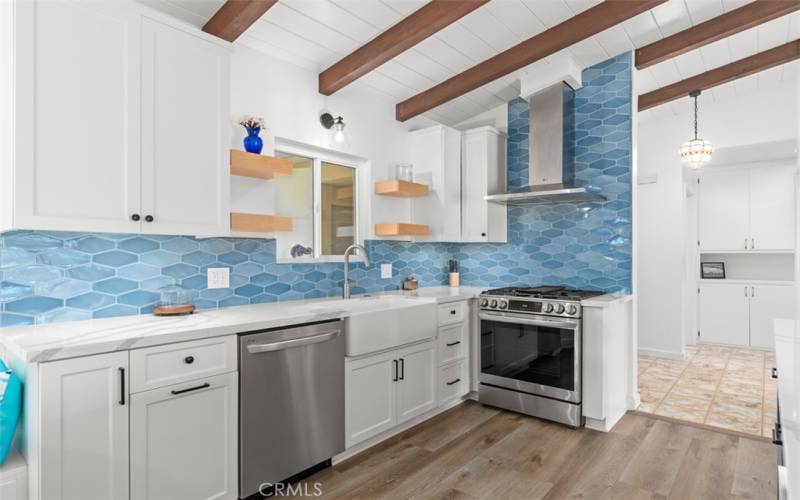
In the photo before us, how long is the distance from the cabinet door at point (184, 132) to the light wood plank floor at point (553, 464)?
1595 mm

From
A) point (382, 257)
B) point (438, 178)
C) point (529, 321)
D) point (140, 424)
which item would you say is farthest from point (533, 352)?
point (140, 424)

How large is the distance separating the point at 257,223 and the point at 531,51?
2.35 m

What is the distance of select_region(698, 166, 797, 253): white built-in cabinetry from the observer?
548cm

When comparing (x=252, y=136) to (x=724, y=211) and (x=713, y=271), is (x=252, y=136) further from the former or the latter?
(x=713, y=271)

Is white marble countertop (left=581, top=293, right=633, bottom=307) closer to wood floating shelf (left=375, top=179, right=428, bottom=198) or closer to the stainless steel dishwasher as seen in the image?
wood floating shelf (left=375, top=179, right=428, bottom=198)

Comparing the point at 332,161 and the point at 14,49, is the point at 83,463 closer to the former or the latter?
the point at 14,49

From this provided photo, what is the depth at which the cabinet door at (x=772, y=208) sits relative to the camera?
5434mm

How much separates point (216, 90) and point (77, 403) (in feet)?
5.26

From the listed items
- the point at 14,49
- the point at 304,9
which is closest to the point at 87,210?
the point at 14,49

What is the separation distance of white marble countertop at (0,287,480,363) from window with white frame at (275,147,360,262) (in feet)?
2.05

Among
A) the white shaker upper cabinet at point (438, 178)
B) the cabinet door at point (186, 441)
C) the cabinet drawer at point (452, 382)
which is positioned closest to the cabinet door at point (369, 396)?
the cabinet drawer at point (452, 382)

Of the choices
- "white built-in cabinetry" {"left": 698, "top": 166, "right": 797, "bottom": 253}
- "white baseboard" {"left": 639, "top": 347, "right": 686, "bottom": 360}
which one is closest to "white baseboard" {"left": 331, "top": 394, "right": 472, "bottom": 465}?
"white baseboard" {"left": 639, "top": 347, "right": 686, "bottom": 360}

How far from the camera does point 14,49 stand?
5.65 feet

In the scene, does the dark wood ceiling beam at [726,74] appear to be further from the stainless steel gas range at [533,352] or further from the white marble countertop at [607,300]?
the stainless steel gas range at [533,352]
